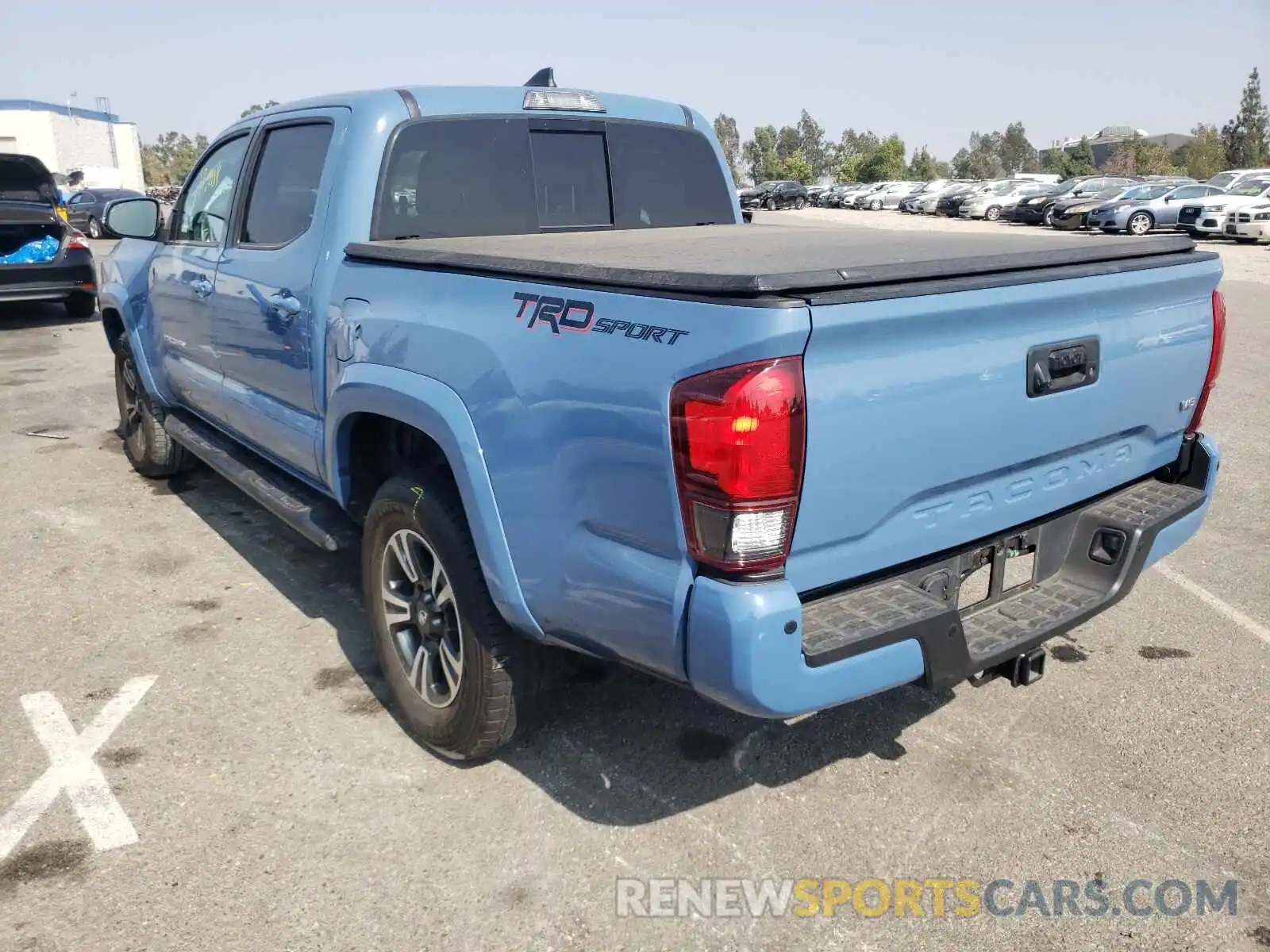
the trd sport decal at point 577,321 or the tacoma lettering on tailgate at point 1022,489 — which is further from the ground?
the trd sport decal at point 577,321

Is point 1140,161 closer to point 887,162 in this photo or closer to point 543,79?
point 887,162

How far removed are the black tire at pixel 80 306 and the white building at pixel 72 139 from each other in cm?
6412

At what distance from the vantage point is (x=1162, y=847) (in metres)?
2.79

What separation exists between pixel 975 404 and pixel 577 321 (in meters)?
0.97

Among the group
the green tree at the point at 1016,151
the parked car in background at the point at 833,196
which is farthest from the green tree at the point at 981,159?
the parked car in background at the point at 833,196

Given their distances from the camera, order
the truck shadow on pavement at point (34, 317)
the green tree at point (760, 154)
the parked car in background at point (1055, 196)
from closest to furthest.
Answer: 1. the truck shadow on pavement at point (34, 317)
2. the parked car in background at point (1055, 196)
3. the green tree at point (760, 154)

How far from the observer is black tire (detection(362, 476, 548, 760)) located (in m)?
2.91

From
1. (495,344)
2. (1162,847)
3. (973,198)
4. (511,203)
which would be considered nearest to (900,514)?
(495,344)

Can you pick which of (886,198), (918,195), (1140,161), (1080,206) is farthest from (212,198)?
(1140,161)

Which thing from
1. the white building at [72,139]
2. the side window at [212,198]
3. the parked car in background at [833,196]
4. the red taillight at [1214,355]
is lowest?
the parked car in background at [833,196]

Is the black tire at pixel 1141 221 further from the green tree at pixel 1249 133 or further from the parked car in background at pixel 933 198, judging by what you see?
the green tree at pixel 1249 133

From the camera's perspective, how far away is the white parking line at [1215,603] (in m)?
4.12

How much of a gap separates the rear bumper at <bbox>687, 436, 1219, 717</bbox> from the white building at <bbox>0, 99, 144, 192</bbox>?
258 ft

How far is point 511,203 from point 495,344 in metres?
1.59
